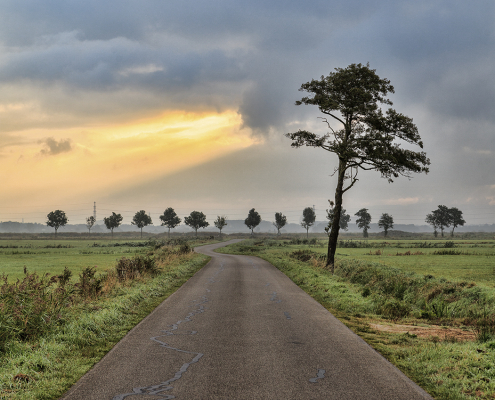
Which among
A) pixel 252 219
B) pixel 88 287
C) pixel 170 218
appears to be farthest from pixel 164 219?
pixel 88 287

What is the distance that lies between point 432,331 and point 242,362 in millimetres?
6711

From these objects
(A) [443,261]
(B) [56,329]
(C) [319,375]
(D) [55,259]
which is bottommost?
(D) [55,259]

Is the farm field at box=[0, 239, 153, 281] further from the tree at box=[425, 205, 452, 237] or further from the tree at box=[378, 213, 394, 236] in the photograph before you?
the tree at box=[425, 205, 452, 237]

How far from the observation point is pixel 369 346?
28.6 feet

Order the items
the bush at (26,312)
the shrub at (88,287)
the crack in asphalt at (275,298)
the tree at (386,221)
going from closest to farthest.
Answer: the bush at (26,312)
the crack in asphalt at (275,298)
the shrub at (88,287)
the tree at (386,221)

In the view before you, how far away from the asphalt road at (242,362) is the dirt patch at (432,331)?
1510 millimetres

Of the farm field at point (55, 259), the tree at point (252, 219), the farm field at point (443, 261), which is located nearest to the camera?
the farm field at point (443, 261)

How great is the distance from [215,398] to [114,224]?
178357 millimetres

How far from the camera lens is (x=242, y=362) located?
7.27 m

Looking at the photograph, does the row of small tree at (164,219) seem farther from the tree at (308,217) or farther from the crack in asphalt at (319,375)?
the crack in asphalt at (319,375)

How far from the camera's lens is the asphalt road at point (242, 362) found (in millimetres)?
5861

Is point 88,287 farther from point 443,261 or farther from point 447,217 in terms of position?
point 447,217

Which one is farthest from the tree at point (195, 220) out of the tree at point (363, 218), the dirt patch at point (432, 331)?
the dirt patch at point (432, 331)

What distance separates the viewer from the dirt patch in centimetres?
997
